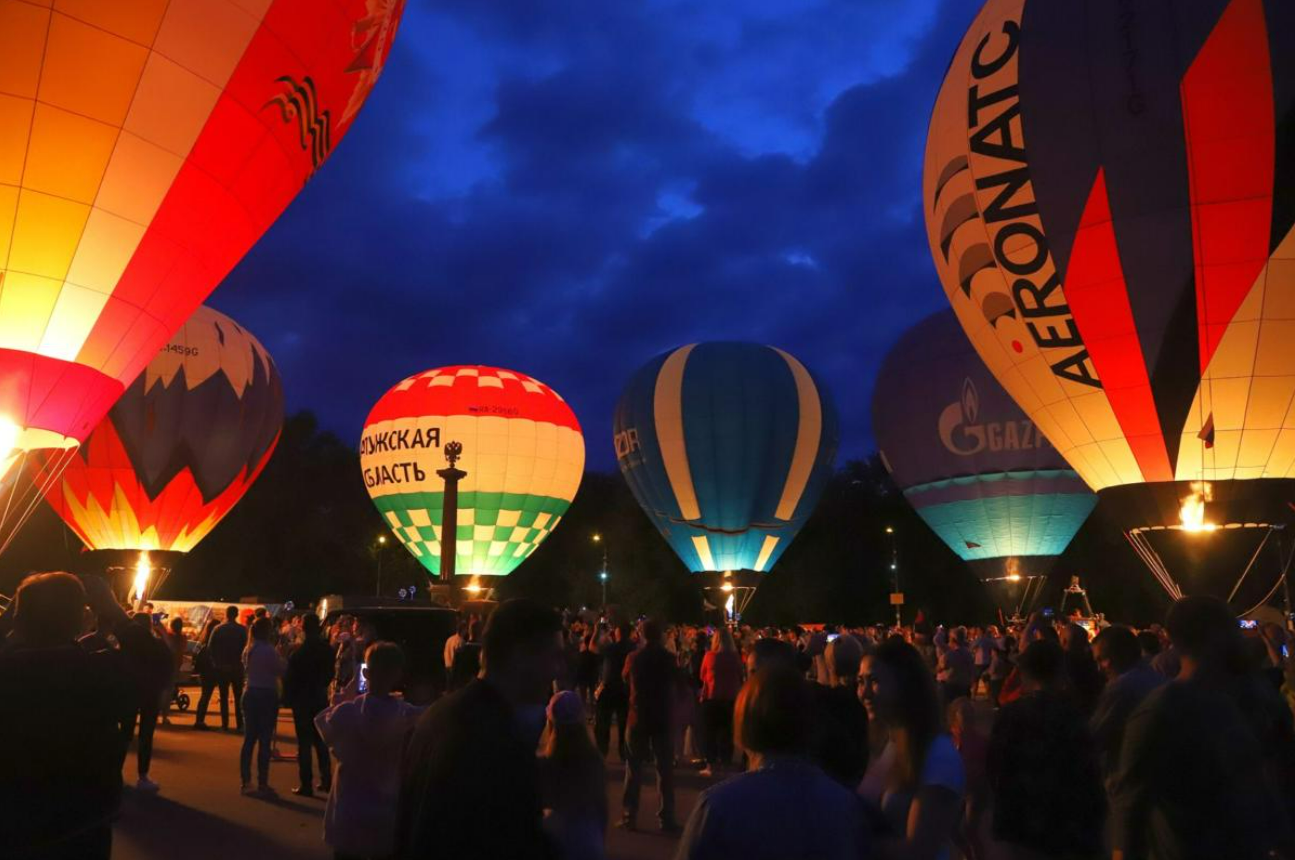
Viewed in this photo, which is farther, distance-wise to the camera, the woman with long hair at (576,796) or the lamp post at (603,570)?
the lamp post at (603,570)

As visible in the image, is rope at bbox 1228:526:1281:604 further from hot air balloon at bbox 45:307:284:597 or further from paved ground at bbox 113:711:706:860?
hot air balloon at bbox 45:307:284:597

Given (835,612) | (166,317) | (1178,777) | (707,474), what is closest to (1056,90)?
(166,317)

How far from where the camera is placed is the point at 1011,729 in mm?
3301

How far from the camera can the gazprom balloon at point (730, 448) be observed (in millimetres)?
28062

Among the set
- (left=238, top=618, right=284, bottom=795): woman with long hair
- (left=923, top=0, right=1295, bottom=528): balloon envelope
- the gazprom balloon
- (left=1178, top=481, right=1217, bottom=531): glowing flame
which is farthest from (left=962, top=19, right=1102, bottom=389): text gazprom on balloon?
the gazprom balloon

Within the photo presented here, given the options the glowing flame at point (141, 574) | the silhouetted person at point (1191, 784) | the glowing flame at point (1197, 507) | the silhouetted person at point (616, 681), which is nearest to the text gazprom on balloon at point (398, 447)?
the glowing flame at point (141, 574)

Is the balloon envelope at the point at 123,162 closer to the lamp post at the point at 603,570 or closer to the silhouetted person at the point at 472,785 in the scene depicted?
the silhouetted person at the point at 472,785

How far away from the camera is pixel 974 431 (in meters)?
25.4

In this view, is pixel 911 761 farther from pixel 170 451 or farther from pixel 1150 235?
pixel 170 451

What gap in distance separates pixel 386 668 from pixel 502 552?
24.2 meters

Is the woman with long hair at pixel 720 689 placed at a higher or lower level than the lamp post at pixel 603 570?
lower

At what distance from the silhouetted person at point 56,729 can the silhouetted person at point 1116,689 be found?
327cm

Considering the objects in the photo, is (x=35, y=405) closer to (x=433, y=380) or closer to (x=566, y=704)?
(x=566, y=704)

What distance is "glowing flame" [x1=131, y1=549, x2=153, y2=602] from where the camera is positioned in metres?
22.7
